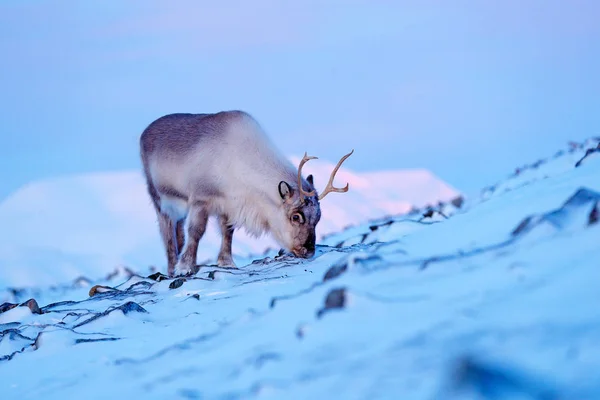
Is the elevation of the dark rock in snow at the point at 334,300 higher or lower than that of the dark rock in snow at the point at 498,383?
higher

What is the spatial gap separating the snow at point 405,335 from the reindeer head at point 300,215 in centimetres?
293

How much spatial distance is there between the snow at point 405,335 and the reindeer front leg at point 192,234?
12.3 ft

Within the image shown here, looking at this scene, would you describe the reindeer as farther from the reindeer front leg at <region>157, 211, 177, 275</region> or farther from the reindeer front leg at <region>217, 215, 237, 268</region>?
the reindeer front leg at <region>157, 211, 177, 275</region>

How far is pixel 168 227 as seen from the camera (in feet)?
31.1

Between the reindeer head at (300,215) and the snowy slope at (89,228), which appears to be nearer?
the reindeer head at (300,215)

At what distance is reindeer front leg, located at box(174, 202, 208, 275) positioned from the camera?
839 cm

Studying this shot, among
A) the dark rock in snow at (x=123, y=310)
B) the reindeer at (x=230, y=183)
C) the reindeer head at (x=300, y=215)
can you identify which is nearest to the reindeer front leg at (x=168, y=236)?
the reindeer at (x=230, y=183)

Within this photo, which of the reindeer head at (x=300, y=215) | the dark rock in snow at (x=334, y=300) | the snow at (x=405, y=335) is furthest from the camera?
the reindeer head at (x=300, y=215)

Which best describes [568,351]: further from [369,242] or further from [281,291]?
[369,242]

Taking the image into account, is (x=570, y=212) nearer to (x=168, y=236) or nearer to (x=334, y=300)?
(x=334, y=300)

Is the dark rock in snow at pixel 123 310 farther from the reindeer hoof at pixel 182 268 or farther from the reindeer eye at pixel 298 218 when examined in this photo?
the reindeer hoof at pixel 182 268

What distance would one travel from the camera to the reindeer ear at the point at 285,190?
7.67m

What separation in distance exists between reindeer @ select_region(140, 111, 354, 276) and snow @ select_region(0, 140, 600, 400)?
10.0 ft

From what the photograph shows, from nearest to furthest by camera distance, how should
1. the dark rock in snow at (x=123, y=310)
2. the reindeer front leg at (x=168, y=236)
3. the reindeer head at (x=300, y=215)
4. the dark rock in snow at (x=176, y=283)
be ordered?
1. the dark rock in snow at (x=123, y=310)
2. the dark rock in snow at (x=176, y=283)
3. the reindeer head at (x=300, y=215)
4. the reindeer front leg at (x=168, y=236)
